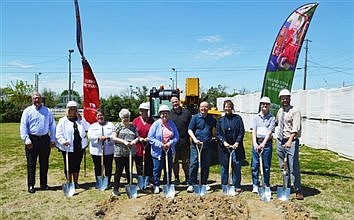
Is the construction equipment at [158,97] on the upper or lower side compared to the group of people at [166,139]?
upper

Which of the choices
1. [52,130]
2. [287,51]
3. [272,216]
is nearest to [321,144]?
[287,51]

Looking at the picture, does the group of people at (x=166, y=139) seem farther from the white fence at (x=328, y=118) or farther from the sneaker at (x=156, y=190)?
the white fence at (x=328, y=118)

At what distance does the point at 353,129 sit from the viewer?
35.8 ft

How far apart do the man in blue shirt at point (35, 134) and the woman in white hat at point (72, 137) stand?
0.77ft

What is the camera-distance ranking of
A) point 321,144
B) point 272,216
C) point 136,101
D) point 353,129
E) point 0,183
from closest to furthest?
point 272,216
point 0,183
point 353,129
point 321,144
point 136,101

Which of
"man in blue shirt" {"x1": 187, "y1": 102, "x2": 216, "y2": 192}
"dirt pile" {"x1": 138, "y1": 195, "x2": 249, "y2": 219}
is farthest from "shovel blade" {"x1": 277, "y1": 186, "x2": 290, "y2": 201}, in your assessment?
"man in blue shirt" {"x1": 187, "y1": 102, "x2": 216, "y2": 192}

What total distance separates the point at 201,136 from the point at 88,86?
296 cm

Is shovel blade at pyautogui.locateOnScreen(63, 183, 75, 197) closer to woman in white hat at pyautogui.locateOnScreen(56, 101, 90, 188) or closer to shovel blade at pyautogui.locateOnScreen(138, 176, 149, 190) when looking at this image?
woman in white hat at pyautogui.locateOnScreen(56, 101, 90, 188)

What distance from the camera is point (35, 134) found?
679cm

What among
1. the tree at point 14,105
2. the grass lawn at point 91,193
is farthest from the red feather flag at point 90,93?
the tree at point 14,105

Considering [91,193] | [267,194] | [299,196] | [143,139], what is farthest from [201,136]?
[91,193]

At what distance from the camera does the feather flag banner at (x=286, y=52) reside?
7977mm

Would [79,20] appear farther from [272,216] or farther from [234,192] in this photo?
[272,216]

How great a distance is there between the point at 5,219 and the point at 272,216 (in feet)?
12.2
